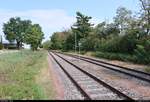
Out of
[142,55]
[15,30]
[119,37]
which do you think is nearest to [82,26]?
[119,37]

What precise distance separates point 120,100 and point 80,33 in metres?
84.6

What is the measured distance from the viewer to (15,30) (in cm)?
19162

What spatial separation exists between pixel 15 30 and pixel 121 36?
14557 cm

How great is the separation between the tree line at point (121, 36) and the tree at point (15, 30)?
83.2 meters

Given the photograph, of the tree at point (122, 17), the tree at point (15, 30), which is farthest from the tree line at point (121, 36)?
the tree at point (15, 30)

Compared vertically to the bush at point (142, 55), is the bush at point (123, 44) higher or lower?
higher

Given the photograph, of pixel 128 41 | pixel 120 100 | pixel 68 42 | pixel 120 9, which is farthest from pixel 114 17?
pixel 120 100

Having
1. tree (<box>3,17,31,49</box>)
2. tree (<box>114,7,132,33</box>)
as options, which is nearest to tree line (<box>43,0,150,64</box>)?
tree (<box>114,7,132,33</box>)

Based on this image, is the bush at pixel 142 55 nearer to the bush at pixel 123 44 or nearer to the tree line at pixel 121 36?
the tree line at pixel 121 36

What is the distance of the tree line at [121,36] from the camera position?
42.2 metres

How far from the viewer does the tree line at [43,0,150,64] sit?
4216 centimetres

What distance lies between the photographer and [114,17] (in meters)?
69.8

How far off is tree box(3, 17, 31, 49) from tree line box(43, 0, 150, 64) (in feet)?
273

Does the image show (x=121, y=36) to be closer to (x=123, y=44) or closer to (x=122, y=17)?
(x=123, y=44)
